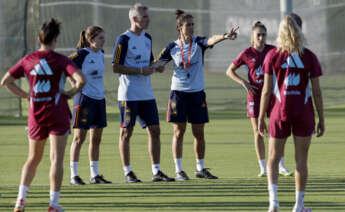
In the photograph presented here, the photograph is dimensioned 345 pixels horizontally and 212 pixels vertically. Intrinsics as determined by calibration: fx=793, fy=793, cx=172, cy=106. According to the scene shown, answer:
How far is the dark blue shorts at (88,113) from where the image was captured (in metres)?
9.76

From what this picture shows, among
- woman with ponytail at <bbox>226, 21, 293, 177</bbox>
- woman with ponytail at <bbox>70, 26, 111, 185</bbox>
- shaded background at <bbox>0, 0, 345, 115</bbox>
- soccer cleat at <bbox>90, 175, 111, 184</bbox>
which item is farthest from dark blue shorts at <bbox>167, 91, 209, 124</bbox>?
shaded background at <bbox>0, 0, 345, 115</bbox>

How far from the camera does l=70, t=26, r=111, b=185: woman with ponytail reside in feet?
32.1

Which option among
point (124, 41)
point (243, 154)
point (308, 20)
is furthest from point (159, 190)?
point (308, 20)

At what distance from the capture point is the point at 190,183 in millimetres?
9703

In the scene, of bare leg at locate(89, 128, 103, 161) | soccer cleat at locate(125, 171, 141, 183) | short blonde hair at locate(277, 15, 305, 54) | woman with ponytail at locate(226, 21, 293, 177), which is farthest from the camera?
woman with ponytail at locate(226, 21, 293, 177)

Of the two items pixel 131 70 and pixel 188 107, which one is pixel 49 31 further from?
pixel 188 107

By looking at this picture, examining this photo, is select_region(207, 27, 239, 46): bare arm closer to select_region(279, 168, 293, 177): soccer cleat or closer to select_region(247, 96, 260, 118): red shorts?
select_region(247, 96, 260, 118): red shorts

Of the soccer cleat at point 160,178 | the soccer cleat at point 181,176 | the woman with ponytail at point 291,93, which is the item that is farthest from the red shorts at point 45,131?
the soccer cleat at point 181,176

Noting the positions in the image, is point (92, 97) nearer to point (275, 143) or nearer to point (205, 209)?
point (205, 209)

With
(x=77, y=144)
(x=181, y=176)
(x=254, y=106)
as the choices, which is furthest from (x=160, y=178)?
(x=254, y=106)

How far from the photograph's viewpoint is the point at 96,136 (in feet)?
32.5

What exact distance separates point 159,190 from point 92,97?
1.56m

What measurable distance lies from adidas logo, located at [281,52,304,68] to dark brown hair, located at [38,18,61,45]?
214 centimetres

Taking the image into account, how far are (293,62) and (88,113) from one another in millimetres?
3409
